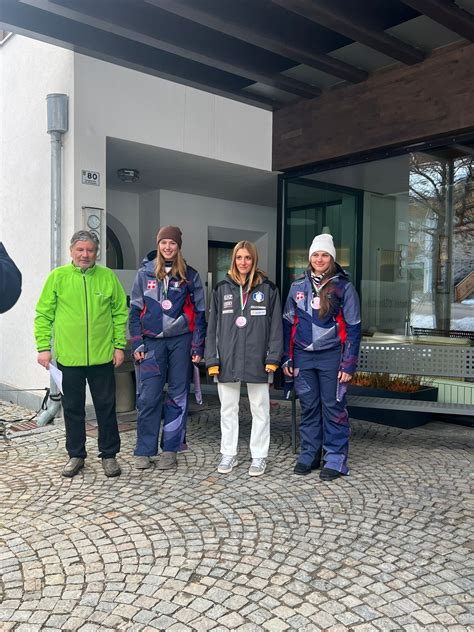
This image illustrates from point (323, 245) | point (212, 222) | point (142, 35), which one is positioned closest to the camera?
point (323, 245)

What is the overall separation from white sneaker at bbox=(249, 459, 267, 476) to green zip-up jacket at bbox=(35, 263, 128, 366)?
4.37 ft

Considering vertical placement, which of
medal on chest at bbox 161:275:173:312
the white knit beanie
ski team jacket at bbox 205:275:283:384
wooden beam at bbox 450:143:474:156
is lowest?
ski team jacket at bbox 205:275:283:384

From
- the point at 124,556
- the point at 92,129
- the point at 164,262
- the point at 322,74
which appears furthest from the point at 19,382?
the point at 322,74

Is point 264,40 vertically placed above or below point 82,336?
above

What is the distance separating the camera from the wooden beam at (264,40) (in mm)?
4500

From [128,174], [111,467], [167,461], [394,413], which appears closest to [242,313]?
[167,461]

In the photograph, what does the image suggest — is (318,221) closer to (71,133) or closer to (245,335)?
(71,133)

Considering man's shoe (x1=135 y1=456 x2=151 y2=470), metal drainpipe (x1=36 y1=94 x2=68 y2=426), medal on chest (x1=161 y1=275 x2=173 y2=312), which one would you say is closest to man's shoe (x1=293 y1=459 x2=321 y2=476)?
man's shoe (x1=135 y1=456 x2=151 y2=470)

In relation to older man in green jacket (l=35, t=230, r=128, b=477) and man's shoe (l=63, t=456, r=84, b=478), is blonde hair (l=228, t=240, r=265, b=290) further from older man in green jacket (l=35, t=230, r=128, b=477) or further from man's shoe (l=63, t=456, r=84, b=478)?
man's shoe (l=63, t=456, r=84, b=478)

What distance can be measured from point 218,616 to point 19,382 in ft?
17.6

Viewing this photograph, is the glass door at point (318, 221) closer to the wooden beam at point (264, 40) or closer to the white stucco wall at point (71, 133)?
the white stucco wall at point (71, 133)

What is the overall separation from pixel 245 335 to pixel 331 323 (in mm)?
639

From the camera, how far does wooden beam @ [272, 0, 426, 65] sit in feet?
14.4

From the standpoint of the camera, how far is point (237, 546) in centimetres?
306
